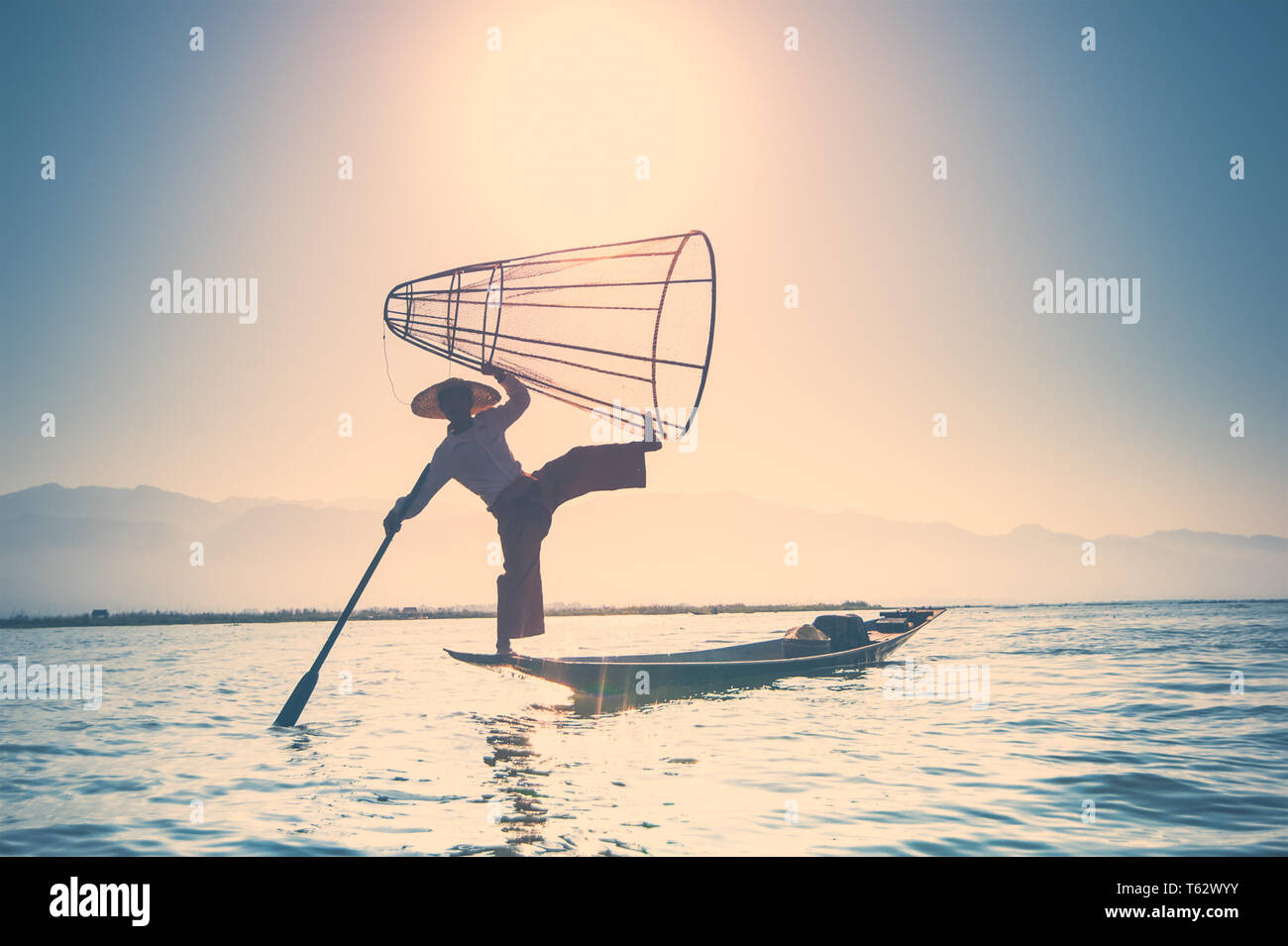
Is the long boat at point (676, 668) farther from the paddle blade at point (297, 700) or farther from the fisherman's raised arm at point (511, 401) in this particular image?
the fisherman's raised arm at point (511, 401)

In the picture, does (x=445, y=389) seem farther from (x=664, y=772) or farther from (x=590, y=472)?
(x=664, y=772)

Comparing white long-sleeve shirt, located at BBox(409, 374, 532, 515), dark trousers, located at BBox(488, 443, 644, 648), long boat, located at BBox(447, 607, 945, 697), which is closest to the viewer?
dark trousers, located at BBox(488, 443, 644, 648)

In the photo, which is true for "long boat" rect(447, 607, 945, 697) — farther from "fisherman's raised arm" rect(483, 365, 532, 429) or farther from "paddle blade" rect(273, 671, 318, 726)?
"fisherman's raised arm" rect(483, 365, 532, 429)

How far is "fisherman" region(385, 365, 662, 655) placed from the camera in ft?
25.0

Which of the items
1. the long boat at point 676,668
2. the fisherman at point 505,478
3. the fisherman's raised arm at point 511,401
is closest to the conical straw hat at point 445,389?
the fisherman at point 505,478

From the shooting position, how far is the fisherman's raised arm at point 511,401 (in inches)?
294

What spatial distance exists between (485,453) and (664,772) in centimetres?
346

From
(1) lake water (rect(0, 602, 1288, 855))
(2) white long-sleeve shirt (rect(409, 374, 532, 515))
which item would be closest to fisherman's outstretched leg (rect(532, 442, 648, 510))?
(2) white long-sleeve shirt (rect(409, 374, 532, 515))

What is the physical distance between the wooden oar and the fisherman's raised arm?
3.37ft

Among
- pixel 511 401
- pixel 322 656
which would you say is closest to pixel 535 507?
pixel 511 401

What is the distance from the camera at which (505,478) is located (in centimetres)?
781
